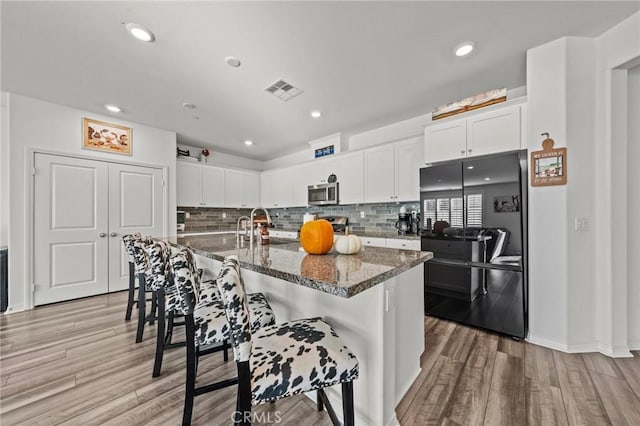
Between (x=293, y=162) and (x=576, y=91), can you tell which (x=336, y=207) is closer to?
(x=293, y=162)

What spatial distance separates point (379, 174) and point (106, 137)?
406cm

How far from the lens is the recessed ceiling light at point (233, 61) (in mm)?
2152

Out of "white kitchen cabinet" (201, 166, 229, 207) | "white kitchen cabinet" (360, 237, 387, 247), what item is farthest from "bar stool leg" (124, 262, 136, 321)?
"white kitchen cabinet" (360, 237, 387, 247)

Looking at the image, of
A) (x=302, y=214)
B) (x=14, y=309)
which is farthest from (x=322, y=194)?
(x=14, y=309)

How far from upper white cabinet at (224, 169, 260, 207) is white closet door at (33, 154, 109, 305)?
2.00m

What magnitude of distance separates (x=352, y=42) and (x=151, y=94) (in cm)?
239

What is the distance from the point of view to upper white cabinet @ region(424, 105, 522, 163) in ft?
7.79

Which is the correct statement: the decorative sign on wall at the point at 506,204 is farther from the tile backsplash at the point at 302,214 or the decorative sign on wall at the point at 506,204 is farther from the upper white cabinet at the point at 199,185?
the upper white cabinet at the point at 199,185

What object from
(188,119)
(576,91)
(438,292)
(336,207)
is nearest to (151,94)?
(188,119)

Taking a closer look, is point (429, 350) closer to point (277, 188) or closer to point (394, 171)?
point (394, 171)

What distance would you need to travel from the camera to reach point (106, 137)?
11.5 feet

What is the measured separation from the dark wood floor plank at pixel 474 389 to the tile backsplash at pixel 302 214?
6.68 ft

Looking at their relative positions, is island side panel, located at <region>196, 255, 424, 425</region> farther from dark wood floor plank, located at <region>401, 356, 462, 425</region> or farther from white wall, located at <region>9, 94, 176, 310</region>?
white wall, located at <region>9, 94, 176, 310</region>

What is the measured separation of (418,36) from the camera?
1922 mm
